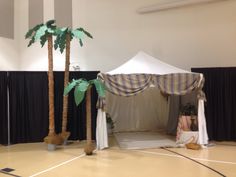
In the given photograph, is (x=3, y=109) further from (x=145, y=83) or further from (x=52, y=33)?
(x=145, y=83)

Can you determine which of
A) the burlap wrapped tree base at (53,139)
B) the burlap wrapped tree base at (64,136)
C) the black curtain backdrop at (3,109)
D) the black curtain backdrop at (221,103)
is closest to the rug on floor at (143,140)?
the black curtain backdrop at (221,103)

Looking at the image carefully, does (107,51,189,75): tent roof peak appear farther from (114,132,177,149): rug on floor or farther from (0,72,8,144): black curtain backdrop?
(0,72,8,144): black curtain backdrop

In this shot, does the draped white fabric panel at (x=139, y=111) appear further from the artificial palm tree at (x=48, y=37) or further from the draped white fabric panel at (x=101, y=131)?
the artificial palm tree at (x=48, y=37)

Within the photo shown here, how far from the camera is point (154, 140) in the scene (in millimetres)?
6875

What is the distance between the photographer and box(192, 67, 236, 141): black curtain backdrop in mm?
6812

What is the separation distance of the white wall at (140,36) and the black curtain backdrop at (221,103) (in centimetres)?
45

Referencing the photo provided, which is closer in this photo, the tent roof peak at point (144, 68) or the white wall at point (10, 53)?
the tent roof peak at point (144, 68)

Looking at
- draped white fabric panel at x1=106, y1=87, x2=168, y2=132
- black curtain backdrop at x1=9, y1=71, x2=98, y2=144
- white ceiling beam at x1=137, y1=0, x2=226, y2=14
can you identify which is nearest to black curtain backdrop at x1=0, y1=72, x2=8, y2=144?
black curtain backdrop at x1=9, y1=71, x2=98, y2=144

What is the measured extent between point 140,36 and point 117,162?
4.22 metres

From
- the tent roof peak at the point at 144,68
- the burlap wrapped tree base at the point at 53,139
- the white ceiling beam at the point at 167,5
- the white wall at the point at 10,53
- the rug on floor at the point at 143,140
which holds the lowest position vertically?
the rug on floor at the point at 143,140

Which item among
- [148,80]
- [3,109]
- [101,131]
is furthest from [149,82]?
[3,109]

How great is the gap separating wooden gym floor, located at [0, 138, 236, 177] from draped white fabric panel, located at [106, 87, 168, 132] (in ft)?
6.22

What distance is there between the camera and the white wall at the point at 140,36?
7.20 meters

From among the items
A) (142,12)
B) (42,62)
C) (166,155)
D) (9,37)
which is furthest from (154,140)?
(9,37)
